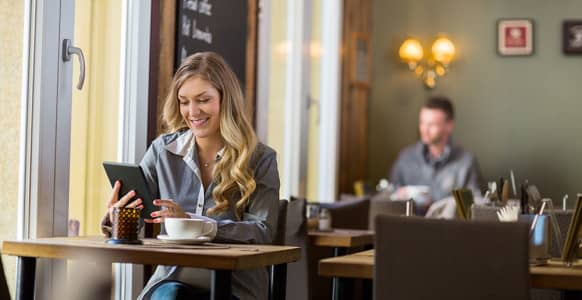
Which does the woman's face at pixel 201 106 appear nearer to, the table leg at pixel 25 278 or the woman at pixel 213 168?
the woman at pixel 213 168

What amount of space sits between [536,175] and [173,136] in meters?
5.37

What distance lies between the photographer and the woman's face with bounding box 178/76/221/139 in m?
3.42

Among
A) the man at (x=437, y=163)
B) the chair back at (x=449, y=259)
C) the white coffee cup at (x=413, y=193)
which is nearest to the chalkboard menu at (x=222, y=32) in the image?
the white coffee cup at (x=413, y=193)

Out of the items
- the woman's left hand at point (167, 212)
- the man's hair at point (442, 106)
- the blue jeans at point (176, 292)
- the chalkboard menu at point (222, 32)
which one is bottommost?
the blue jeans at point (176, 292)

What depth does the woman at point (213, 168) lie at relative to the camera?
321 centimetres

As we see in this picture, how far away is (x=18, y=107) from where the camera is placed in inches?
139

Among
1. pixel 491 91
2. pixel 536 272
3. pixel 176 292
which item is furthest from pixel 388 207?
pixel 491 91

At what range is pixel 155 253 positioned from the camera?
272cm

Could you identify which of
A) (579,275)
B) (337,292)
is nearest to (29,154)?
(337,292)

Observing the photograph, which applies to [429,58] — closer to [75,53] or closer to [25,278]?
[75,53]

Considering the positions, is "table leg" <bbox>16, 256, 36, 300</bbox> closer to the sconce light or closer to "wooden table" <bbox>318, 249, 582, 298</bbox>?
"wooden table" <bbox>318, 249, 582, 298</bbox>

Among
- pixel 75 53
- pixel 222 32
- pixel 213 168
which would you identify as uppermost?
pixel 222 32

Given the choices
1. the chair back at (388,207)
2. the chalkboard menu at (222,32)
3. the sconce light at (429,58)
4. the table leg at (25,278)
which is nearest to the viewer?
the table leg at (25,278)

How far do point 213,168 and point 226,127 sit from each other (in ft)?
0.48
